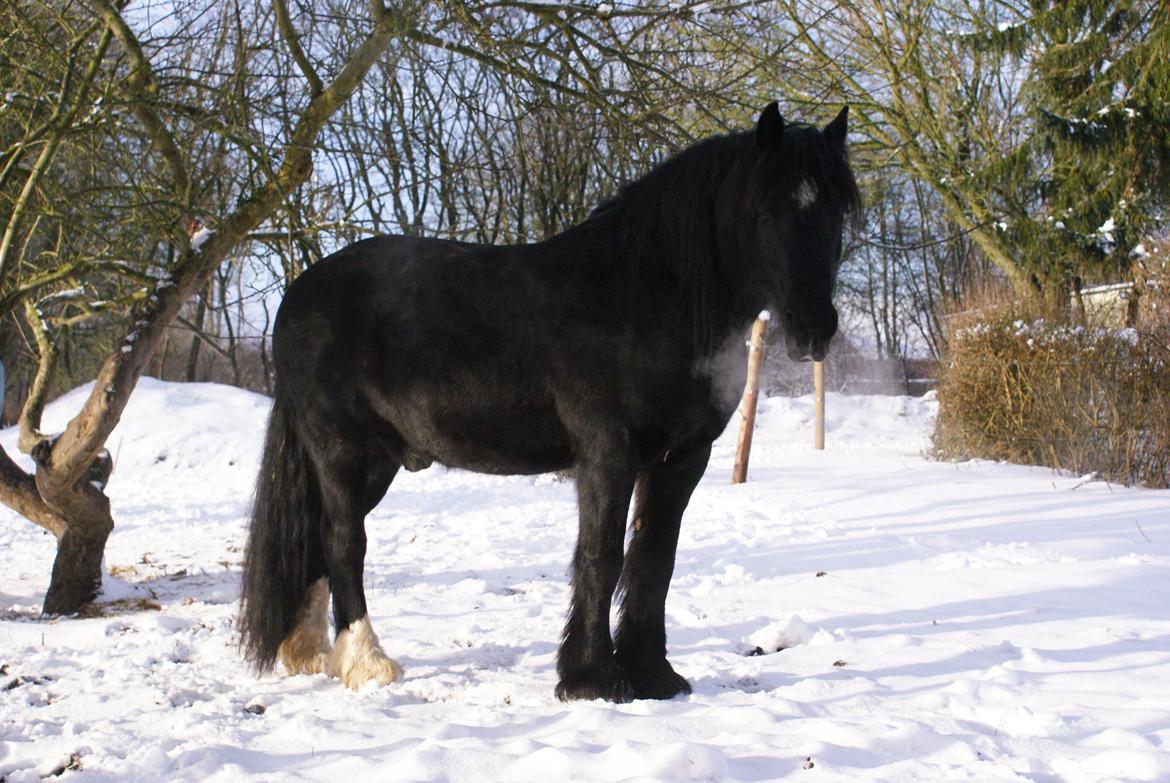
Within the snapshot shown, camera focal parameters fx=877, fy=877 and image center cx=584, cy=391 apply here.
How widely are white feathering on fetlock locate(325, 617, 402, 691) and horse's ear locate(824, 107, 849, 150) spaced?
8.56ft

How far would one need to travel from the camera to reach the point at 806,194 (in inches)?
118

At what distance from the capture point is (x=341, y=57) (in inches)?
217

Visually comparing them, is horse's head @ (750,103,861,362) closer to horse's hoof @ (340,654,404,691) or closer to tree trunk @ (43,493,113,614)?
horse's hoof @ (340,654,404,691)

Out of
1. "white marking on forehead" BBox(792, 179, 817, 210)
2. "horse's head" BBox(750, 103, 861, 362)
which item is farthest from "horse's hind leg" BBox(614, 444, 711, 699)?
"white marking on forehead" BBox(792, 179, 817, 210)

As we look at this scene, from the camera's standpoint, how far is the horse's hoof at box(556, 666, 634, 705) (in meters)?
3.15

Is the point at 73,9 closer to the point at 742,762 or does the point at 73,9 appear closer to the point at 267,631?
the point at 267,631

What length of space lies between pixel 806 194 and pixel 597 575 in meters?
1.55

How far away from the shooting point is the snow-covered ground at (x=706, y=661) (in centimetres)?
245

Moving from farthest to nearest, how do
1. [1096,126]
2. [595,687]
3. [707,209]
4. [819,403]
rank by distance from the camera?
[819,403] < [1096,126] < [707,209] < [595,687]

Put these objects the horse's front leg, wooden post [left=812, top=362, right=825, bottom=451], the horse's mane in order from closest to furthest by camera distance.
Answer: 1. the horse's mane
2. the horse's front leg
3. wooden post [left=812, top=362, right=825, bottom=451]

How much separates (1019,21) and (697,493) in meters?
11.1

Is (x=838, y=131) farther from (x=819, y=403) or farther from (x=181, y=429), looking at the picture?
(x=181, y=429)

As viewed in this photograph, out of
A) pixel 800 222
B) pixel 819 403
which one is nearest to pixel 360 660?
pixel 800 222

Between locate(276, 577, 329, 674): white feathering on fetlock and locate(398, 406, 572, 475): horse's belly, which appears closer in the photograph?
locate(398, 406, 572, 475): horse's belly
